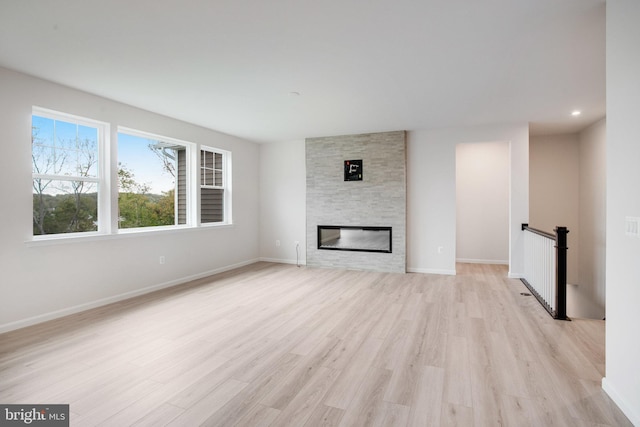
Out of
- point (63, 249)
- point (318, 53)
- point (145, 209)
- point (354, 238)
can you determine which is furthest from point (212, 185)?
point (318, 53)

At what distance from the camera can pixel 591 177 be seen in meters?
5.51

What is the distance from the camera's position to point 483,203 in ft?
22.5

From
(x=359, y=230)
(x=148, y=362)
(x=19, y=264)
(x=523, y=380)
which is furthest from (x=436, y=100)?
(x=19, y=264)

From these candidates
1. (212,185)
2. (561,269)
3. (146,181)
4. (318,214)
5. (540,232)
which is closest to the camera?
(561,269)

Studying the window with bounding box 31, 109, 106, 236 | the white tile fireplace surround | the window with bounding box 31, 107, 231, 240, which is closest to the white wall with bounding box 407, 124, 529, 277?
the white tile fireplace surround

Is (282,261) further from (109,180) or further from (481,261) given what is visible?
(481,261)

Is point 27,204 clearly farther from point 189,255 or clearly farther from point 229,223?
point 229,223

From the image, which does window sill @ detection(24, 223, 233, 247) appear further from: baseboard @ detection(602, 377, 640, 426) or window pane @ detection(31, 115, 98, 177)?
baseboard @ detection(602, 377, 640, 426)

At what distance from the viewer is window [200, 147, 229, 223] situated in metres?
5.72

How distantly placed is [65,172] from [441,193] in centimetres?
561

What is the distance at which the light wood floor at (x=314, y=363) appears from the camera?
188 centimetres

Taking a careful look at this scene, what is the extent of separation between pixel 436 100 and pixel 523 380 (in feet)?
10.7

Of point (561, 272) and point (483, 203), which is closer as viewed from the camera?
point (561, 272)

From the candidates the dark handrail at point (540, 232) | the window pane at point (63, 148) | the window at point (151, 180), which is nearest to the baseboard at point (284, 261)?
the window at point (151, 180)
